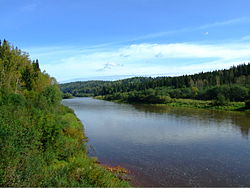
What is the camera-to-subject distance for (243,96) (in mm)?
71000

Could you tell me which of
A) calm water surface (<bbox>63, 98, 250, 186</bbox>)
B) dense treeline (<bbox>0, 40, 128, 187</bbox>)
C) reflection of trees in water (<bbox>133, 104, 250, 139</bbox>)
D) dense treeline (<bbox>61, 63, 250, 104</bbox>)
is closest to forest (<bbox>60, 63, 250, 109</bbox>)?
dense treeline (<bbox>61, 63, 250, 104</bbox>)

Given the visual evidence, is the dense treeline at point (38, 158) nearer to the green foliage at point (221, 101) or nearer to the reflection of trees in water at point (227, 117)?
the reflection of trees in water at point (227, 117)

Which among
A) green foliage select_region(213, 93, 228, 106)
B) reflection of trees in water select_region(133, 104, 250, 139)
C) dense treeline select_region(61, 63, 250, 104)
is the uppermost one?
dense treeline select_region(61, 63, 250, 104)

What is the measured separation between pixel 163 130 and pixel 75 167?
24.3 metres

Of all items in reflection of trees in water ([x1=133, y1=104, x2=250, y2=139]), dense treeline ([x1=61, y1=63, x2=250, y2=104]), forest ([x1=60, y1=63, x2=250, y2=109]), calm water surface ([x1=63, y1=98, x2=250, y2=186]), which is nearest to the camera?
calm water surface ([x1=63, y1=98, x2=250, y2=186])

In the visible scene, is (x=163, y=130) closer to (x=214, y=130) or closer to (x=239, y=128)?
(x=214, y=130)

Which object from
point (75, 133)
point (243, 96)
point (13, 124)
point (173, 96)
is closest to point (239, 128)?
point (75, 133)

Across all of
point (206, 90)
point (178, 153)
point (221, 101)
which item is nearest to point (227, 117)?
point (221, 101)

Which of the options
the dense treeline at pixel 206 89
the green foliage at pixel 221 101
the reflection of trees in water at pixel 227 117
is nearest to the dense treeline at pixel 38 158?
the reflection of trees in water at pixel 227 117

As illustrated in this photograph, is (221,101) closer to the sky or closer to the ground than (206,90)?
closer to the ground

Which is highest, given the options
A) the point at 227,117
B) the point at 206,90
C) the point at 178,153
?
the point at 206,90

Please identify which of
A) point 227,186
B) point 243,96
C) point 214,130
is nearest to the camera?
point 227,186

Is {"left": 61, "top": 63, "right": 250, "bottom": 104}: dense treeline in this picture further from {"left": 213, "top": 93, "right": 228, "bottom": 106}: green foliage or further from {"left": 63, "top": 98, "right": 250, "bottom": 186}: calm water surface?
{"left": 63, "top": 98, "right": 250, "bottom": 186}: calm water surface

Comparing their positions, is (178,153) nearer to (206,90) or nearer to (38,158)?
(38,158)
